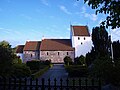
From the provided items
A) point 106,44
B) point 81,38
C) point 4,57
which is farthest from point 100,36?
point 81,38

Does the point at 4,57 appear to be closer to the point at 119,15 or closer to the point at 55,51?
the point at 119,15

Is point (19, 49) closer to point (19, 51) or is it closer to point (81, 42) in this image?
point (19, 51)

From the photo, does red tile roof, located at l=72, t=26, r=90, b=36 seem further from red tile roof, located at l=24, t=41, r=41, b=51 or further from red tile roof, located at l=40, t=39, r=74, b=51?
red tile roof, located at l=24, t=41, r=41, b=51

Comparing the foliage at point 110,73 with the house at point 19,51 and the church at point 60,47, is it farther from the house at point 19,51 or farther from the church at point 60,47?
the house at point 19,51

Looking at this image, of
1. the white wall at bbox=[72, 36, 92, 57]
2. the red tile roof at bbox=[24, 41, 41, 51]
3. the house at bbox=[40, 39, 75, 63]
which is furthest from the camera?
the red tile roof at bbox=[24, 41, 41, 51]

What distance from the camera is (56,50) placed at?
267 feet

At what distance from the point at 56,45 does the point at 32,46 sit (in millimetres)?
8851

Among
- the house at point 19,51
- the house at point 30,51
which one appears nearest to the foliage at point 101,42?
the house at point 30,51

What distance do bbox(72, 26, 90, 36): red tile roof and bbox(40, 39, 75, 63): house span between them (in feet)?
16.5

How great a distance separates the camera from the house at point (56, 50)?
80.4 metres

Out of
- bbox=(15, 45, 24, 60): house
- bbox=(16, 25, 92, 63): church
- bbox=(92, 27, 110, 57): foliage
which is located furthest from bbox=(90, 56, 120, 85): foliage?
bbox=(15, 45, 24, 60): house

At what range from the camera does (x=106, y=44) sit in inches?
1454

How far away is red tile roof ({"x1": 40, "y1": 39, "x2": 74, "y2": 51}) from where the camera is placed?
8094 centimetres

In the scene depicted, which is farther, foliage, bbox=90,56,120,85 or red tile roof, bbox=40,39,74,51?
red tile roof, bbox=40,39,74,51
